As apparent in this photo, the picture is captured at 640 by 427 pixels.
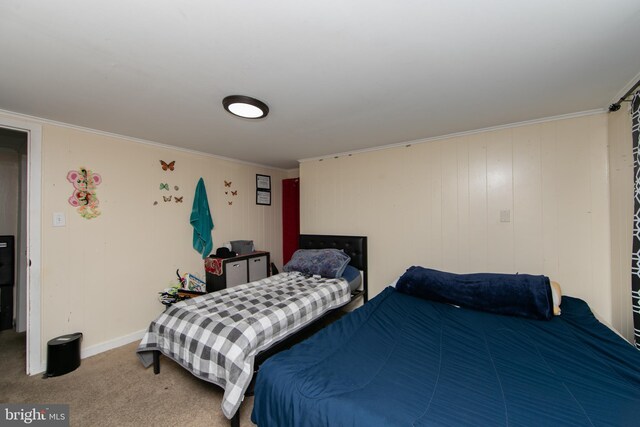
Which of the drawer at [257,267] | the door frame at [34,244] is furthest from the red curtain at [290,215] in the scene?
the door frame at [34,244]

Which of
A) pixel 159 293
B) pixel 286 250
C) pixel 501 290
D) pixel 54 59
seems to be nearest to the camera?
pixel 54 59

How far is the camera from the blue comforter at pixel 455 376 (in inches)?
39.6

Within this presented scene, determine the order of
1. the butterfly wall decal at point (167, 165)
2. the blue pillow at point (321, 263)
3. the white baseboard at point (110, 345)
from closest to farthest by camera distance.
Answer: the white baseboard at point (110, 345)
the blue pillow at point (321, 263)
the butterfly wall decal at point (167, 165)

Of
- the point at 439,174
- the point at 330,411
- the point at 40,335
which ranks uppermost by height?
the point at 439,174

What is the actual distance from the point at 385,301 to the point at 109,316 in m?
2.85

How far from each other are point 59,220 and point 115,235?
0.46 metres

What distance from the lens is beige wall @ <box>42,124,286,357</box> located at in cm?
234

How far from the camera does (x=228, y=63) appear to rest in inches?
57.7

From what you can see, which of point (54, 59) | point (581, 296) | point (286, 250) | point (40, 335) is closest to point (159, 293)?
point (40, 335)

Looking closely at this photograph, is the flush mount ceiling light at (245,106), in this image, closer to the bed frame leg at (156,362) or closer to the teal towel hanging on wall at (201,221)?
the teal towel hanging on wall at (201,221)

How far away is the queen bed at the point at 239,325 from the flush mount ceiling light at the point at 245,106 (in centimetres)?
158

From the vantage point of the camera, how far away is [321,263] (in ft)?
9.96

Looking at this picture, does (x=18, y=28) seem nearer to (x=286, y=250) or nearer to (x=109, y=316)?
(x=109, y=316)

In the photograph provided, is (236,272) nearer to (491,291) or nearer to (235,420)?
(235,420)
